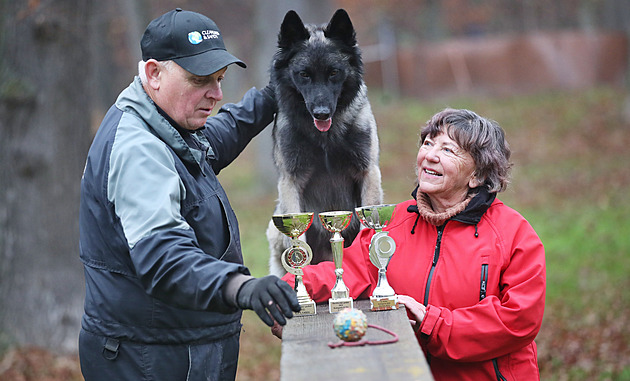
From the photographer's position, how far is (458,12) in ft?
111

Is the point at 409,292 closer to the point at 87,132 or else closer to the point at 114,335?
the point at 114,335

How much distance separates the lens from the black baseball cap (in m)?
2.48

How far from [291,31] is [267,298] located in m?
1.98

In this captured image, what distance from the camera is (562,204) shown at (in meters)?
10.9

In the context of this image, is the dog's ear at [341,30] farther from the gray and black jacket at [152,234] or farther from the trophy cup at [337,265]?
the trophy cup at [337,265]

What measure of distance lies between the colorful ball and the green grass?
158 centimetres

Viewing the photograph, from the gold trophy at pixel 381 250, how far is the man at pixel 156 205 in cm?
58

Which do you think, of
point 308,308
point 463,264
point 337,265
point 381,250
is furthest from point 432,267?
point 308,308

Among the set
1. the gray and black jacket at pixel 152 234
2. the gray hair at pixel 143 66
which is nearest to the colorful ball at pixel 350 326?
the gray and black jacket at pixel 152 234

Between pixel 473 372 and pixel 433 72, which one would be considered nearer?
pixel 473 372

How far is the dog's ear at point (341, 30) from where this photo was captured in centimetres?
352

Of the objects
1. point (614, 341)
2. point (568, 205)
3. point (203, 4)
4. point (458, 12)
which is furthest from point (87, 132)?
point (458, 12)

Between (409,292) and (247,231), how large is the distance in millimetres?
8654

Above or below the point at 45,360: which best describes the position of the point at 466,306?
above
